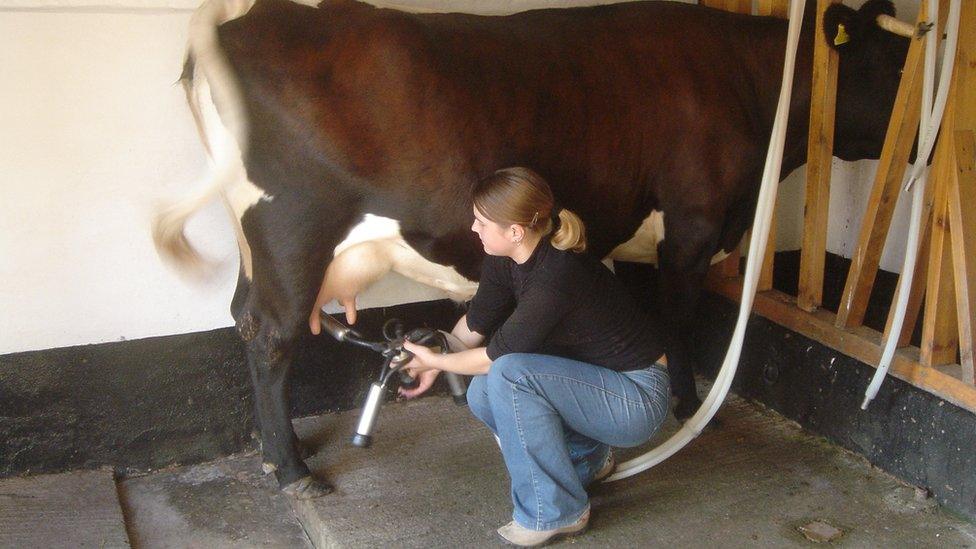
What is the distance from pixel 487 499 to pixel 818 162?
71.0 inches

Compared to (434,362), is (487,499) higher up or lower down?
lower down

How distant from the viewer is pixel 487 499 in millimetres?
3164

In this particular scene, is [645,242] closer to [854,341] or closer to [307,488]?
[854,341]

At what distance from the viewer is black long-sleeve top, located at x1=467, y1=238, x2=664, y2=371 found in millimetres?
2656

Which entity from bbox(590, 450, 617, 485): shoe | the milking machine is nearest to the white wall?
the milking machine

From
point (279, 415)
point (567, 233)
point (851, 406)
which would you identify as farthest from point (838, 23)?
point (279, 415)

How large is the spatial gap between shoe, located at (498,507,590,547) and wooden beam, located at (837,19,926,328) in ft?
4.45

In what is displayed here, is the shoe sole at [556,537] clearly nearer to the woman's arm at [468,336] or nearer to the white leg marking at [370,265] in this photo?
the woman's arm at [468,336]

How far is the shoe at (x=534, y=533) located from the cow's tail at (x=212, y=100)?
4.63ft

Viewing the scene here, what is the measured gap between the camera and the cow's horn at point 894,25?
3348 millimetres

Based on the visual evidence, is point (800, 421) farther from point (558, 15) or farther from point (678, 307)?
point (558, 15)

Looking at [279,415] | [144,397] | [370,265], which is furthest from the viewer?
[144,397]

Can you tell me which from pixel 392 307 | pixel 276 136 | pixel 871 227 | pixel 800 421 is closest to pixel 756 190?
pixel 871 227

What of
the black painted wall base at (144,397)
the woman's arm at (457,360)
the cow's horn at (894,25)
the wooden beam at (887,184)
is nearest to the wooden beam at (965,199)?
the wooden beam at (887,184)
